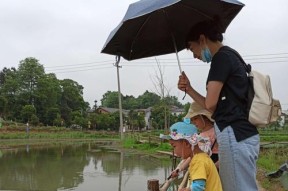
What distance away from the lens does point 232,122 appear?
1.93 m

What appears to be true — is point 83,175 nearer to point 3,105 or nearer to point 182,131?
point 182,131

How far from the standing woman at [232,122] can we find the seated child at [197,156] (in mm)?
71

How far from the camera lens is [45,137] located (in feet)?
119

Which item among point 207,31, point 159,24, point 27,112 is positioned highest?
point 27,112

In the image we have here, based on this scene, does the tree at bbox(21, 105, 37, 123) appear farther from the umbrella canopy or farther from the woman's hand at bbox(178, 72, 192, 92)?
the woman's hand at bbox(178, 72, 192, 92)

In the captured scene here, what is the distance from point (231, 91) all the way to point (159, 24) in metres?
1.11

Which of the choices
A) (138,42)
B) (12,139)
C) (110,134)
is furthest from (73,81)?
(138,42)

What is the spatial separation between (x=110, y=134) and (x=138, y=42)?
4157 centimetres

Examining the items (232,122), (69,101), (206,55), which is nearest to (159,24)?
(206,55)

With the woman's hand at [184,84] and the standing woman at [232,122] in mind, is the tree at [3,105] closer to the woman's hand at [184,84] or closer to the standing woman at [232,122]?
the woman's hand at [184,84]

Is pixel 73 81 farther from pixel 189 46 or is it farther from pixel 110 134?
pixel 189 46

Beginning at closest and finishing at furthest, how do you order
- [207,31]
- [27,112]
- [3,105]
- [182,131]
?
[207,31]
[182,131]
[27,112]
[3,105]

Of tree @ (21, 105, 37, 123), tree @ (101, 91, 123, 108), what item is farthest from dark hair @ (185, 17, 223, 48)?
tree @ (101, 91, 123, 108)

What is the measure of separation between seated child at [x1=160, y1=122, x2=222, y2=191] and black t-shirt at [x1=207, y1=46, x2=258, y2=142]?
261 mm
